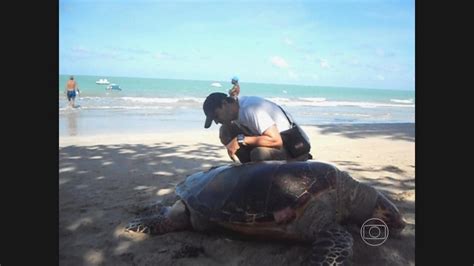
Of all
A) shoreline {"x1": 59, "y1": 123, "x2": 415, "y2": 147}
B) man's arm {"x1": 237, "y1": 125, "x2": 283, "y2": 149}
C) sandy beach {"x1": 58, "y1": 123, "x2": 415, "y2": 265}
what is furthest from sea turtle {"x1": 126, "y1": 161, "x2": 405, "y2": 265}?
shoreline {"x1": 59, "y1": 123, "x2": 415, "y2": 147}

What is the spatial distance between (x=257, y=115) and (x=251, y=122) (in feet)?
0.21

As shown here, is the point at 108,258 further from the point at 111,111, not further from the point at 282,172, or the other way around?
the point at 111,111

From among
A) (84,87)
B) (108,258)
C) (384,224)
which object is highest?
(84,87)

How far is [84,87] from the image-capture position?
53.7ft

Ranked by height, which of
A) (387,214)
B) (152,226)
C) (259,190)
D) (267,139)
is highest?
(267,139)

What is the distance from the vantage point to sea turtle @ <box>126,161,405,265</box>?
79.3 inches

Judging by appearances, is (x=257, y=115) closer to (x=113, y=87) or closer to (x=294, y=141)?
(x=294, y=141)

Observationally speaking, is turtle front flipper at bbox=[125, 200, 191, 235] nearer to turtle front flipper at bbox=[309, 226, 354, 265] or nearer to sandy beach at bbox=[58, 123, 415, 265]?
sandy beach at bbox=[58, 123, 415, 265]

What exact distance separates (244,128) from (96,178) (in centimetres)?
172

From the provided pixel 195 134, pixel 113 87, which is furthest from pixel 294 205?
pixel 113 87

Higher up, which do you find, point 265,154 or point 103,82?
point 103,82

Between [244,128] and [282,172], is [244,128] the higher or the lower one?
the higher one

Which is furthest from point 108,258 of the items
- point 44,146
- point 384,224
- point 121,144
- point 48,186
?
point 121,144

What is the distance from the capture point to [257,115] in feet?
8.51
